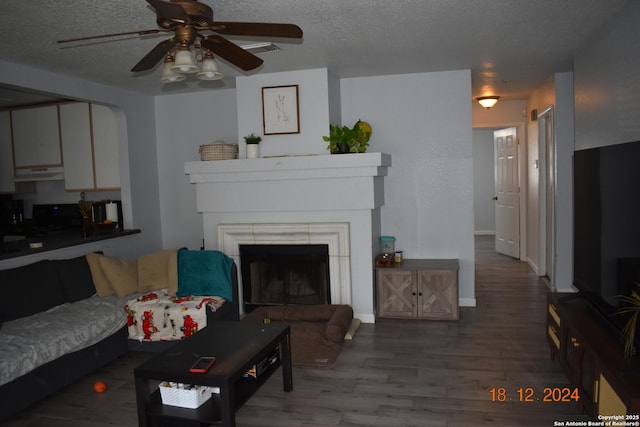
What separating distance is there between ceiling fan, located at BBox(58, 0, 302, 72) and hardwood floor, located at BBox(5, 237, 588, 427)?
2.08m

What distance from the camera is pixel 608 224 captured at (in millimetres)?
2730

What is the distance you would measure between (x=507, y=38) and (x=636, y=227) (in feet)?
6.71

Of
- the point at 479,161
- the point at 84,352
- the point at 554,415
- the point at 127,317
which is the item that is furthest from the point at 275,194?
the point at 479,161

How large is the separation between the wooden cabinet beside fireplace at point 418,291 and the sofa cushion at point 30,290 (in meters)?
2.81

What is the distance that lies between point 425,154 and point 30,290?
379 centimetres

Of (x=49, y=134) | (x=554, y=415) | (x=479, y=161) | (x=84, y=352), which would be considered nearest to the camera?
(x=554, y=415)

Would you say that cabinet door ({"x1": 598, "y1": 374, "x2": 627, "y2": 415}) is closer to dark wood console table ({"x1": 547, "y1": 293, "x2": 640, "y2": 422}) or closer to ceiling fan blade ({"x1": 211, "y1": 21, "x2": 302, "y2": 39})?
dark wood console table ({"x1": 547, "y1": 293, "x2": 640, "y2": 422})

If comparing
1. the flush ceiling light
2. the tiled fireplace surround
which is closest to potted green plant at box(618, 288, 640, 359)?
the tiled fireplace surround

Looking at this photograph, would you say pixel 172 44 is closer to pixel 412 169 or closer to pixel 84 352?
pixel 84 352

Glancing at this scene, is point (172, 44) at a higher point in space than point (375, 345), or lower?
higher

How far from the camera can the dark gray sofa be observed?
3.06 metres

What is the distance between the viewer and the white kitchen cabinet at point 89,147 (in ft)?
17.6

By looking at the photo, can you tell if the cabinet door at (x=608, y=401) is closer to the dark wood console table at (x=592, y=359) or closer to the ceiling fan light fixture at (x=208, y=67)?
the dark wood console table at (x=592, y=359)

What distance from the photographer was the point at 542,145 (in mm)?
6164
